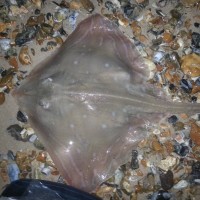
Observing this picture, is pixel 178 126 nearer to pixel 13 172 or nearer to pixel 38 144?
pixel 38 144

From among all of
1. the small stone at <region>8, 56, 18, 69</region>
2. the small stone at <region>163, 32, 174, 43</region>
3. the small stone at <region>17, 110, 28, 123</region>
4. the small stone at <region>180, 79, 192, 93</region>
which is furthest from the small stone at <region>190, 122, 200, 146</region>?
the small stone at <region>8, 56, 18, 69</region>

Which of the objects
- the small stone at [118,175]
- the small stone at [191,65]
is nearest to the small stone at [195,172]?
the small stone at [118,175]

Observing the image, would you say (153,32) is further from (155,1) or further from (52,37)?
(52,37)

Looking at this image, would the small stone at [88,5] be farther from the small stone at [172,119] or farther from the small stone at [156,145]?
the small stone at [156,145]

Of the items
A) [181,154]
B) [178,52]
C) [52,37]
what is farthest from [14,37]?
[181,154]

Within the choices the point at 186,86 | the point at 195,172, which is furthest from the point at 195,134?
A: the point at 186,86
